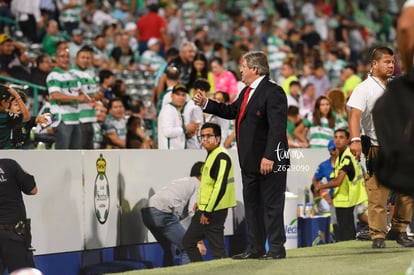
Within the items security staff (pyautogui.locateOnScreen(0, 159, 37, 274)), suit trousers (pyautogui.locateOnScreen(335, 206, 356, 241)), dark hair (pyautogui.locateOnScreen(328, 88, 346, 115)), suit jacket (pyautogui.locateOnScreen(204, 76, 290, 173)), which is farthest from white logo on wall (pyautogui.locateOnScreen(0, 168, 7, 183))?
dark hair (pyautogui.locateOnScreen(328, 88, 346, 115))

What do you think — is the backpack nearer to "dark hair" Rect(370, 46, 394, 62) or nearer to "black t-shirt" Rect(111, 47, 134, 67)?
"dark hair" Rect(370, 46, 394, 62)

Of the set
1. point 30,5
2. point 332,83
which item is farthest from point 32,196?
point 332,83

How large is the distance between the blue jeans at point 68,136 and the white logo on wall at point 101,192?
1.78 meters

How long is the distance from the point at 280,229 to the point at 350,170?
14.8 feet

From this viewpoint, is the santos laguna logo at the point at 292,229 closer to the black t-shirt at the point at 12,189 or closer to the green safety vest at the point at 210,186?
the green safety vest at the point at 210,186

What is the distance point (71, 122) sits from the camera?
14453 millimetres

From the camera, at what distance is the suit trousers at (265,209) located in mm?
10125

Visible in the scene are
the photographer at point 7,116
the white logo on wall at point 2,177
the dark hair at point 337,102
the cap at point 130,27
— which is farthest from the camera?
A: the cap at point 130,27

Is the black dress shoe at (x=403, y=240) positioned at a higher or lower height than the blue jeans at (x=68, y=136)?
lower

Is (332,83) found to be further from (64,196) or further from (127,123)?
(64,196)

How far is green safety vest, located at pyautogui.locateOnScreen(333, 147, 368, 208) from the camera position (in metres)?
14.5

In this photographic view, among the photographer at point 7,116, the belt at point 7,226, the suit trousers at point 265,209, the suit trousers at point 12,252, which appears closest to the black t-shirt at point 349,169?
the suit trousers at point 265,209

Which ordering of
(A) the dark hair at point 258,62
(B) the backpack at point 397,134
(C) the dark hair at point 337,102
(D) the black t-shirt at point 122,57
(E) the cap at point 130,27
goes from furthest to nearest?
(E) the cap at point 130,27
(D) the black t-shirt at point 122,57
(C) the dark hair at point 337,102
(A) the dark hair at point 258,62
(B) the backpack at point 397,134

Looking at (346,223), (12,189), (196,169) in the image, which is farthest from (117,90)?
(12,189)
